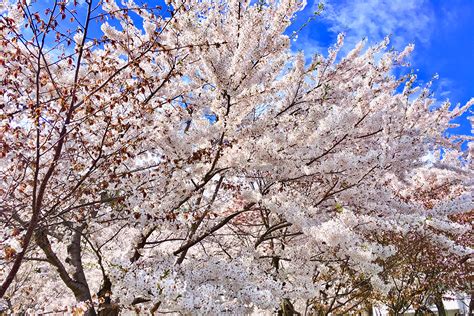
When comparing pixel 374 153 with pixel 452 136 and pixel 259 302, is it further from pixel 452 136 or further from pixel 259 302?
pixel 452 136

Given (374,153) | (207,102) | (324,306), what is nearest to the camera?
(374,153)

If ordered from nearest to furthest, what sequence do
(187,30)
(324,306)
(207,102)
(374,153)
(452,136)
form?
(187,30), (374,153), (207,102), (324,306), (452,136)

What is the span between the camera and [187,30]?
5.33m

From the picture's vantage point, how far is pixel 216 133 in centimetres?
600

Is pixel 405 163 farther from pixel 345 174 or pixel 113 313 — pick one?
pixel 113 313

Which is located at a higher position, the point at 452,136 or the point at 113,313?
the point at 452,136

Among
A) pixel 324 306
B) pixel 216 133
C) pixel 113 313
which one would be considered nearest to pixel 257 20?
pixel 216 133

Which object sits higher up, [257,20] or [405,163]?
[257,20]

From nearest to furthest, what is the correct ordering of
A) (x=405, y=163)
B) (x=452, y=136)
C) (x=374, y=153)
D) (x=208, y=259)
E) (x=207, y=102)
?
(x=374, y=153)
(x=208, y=259)
(x=405, y=163)
(x=207, y=102)
(x=452, y=136)

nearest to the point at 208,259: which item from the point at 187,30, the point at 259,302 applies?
the point at 259,302

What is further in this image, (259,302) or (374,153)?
(374,153)

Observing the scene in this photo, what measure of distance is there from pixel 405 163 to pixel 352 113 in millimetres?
1835

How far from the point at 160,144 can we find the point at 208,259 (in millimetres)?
2011

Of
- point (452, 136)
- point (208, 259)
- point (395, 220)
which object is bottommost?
point (208, 259)
